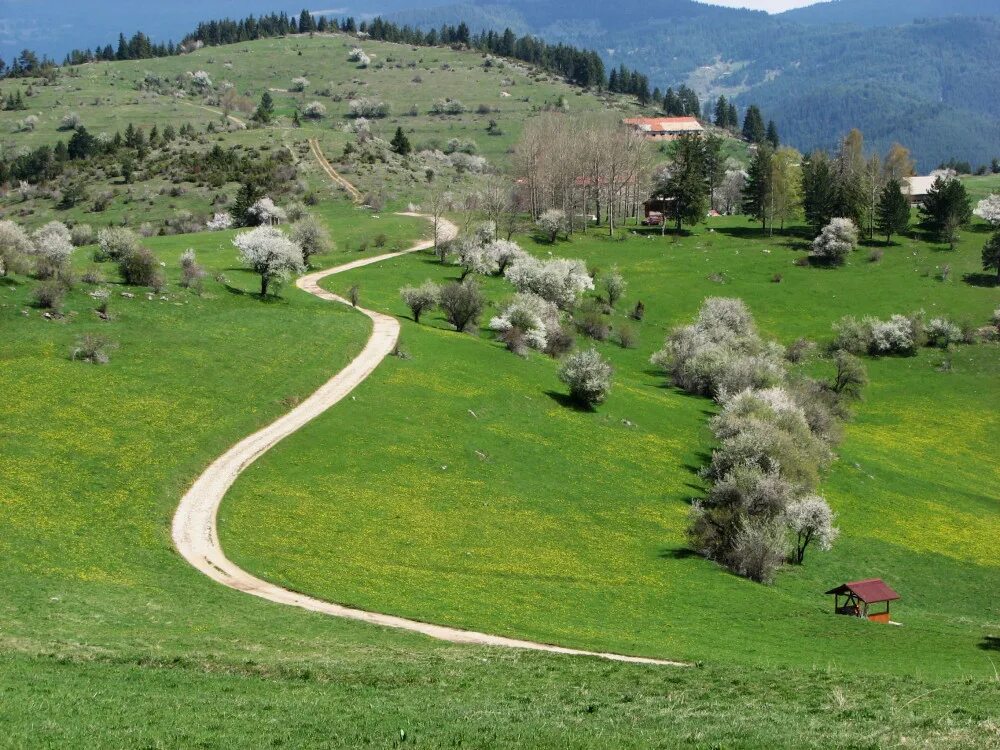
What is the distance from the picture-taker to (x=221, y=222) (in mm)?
125250

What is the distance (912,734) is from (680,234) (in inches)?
4839

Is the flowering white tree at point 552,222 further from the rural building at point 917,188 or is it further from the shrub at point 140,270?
the rural building at point 917,188

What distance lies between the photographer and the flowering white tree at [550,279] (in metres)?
101

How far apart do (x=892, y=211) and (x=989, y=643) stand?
348 feet

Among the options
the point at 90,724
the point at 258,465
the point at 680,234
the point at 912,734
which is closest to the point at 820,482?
the point at 258,465

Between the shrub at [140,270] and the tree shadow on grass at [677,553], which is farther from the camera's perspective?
the shrub at [140,270]

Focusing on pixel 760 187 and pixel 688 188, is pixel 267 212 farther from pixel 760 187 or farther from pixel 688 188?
pixel 760 187

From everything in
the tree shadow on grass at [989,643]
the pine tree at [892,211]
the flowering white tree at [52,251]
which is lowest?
the tree shadow on grass at [989,643]

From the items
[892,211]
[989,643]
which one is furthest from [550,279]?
[989,643]

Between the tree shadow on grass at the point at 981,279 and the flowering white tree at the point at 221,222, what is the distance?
88998 mm

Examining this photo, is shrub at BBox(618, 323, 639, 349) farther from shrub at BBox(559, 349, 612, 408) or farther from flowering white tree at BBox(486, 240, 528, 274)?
shrub at BBox(559, 349, 612, 408)

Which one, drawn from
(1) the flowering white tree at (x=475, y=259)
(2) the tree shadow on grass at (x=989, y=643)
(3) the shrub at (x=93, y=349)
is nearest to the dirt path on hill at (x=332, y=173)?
(1) the flowering white tree at (x=475, y=259)

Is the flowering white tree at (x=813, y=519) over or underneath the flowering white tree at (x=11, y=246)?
underneath

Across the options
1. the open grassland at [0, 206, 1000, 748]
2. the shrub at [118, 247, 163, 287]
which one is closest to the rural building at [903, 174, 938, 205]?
the shrub at [118, 247, 163, 287]
